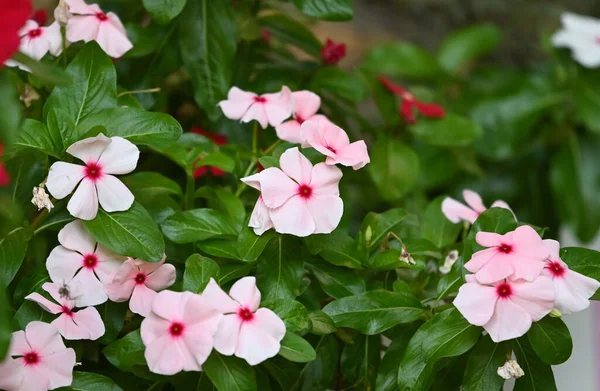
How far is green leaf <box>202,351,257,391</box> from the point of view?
619 millimetres

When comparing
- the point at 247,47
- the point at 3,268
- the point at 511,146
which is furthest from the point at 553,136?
the point at 3,268

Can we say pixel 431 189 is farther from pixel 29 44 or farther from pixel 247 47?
pixel 29 44

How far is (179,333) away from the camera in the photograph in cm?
61

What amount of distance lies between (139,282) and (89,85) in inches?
9.2

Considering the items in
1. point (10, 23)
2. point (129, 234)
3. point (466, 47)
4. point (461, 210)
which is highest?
point (10, 23)

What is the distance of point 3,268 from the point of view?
0.68 m

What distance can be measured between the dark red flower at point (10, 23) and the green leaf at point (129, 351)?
0.95 feet

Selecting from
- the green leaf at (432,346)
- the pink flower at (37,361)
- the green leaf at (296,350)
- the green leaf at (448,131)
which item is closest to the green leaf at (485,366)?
the green leaf at (432,346)

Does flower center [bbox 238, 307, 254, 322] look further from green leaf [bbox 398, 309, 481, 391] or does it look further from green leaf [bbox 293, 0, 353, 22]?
green leaf [bbox 293, 0, 353, 22]

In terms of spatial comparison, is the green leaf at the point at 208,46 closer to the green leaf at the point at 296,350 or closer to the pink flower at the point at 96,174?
the pink flower at the point at 96,174

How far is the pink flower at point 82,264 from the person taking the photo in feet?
2.25

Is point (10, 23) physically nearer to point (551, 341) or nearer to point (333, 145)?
point (333, 145)

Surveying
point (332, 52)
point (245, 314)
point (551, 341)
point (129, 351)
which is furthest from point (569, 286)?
point (332, 52)

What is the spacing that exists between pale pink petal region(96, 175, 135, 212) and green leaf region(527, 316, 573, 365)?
43cm
